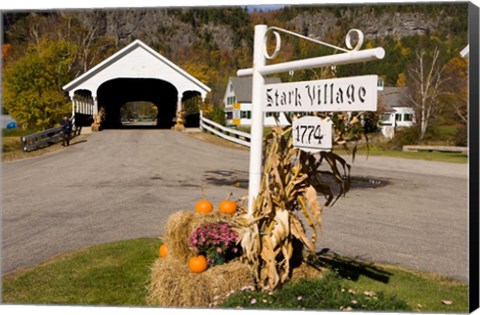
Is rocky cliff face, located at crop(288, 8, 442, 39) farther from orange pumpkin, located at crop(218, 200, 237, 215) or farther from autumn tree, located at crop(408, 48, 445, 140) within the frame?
autumn tree, located at crop(408, 48, 445, 140)

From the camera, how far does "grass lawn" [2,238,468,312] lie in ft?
16.0

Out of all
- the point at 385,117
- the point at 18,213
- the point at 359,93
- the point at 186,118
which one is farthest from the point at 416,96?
the point at 359,93

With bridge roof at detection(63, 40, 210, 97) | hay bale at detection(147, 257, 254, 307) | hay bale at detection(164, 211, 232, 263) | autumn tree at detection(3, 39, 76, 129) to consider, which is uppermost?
bridge roof at detection(63, 40, 210, 97)

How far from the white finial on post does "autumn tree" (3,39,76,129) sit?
8175mm

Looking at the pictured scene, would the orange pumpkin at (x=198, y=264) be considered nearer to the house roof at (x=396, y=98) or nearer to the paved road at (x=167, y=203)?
the paved road at (x=167, y=203)

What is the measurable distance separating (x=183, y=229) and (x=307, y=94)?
2049mm

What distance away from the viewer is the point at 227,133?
65.3 ft

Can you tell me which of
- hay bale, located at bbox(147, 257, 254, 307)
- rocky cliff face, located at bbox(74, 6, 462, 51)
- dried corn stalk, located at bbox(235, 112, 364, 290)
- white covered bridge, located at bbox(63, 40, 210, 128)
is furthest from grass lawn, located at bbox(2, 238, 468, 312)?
white covered bridge, located at bbox(63, 40, 210, 128)

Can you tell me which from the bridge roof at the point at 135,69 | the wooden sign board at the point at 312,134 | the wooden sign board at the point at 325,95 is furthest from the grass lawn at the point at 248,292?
the bridge roof at the point at 135,69

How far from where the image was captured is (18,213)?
901 centimetres

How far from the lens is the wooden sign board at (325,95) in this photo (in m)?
3.81

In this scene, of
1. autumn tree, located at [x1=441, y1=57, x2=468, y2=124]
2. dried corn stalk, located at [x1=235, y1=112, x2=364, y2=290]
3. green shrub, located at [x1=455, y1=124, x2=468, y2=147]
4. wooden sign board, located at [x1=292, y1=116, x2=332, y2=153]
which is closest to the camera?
wooden sign board, located at [x1=292, y1=116, x2=332, y2=153]

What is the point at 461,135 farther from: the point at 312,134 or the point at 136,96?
the point at 312,134

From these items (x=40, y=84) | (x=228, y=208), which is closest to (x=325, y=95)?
(x=228, y=208)
